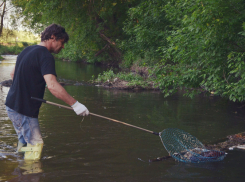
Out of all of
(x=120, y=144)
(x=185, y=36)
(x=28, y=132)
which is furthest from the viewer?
(x=185, y=36)

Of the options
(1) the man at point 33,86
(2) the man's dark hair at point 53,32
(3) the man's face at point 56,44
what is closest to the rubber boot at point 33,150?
(1) the man at point 33,86

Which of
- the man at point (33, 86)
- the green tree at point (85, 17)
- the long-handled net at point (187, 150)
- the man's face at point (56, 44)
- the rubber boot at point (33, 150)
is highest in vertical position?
the green tree at point (85, 17)

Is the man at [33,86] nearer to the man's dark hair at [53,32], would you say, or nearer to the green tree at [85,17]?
the man's dark hair at [53,32]

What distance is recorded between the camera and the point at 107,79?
66.0 feet

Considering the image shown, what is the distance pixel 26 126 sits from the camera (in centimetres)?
493

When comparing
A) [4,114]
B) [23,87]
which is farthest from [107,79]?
[23,87]

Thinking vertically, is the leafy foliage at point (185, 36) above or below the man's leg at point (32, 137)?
above

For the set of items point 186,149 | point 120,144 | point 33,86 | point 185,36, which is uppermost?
point 185,36

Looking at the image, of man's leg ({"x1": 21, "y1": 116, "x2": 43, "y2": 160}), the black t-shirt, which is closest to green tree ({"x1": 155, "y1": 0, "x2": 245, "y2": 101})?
the black t-shirt

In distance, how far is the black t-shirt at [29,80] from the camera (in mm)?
4680

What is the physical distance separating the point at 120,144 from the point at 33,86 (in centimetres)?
283

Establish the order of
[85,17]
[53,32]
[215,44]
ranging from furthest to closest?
[85,17] → [215,44] → [53,32]

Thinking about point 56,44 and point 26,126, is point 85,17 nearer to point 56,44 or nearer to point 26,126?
point 56,44

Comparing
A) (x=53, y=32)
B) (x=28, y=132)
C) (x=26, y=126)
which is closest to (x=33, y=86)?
(x=26, y=126)
